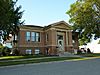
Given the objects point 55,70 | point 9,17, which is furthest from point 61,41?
point 55,70

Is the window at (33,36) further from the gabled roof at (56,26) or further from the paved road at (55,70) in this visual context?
the paved road at (55,70)

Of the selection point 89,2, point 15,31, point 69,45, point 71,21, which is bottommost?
point 69,45

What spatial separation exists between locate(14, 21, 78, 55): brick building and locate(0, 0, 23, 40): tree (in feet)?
8.70

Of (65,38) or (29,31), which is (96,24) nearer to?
(65,38)

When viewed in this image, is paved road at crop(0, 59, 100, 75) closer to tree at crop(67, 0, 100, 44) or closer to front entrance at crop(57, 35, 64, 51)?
front entrance at crop(57, 35, 64, 51)

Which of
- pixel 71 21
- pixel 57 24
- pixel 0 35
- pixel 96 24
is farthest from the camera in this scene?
pixel 71 21

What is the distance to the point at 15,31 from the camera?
35.0 meters

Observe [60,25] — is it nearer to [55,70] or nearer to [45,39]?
[45,39]

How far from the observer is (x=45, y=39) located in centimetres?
3938

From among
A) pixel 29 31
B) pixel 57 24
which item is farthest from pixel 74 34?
pixel 29 31

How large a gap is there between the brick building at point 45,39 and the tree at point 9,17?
2652mm

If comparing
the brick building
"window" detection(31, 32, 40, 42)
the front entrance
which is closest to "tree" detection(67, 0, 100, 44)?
the brick building

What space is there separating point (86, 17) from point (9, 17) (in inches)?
765

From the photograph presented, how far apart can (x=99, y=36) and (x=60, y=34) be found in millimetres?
9232
